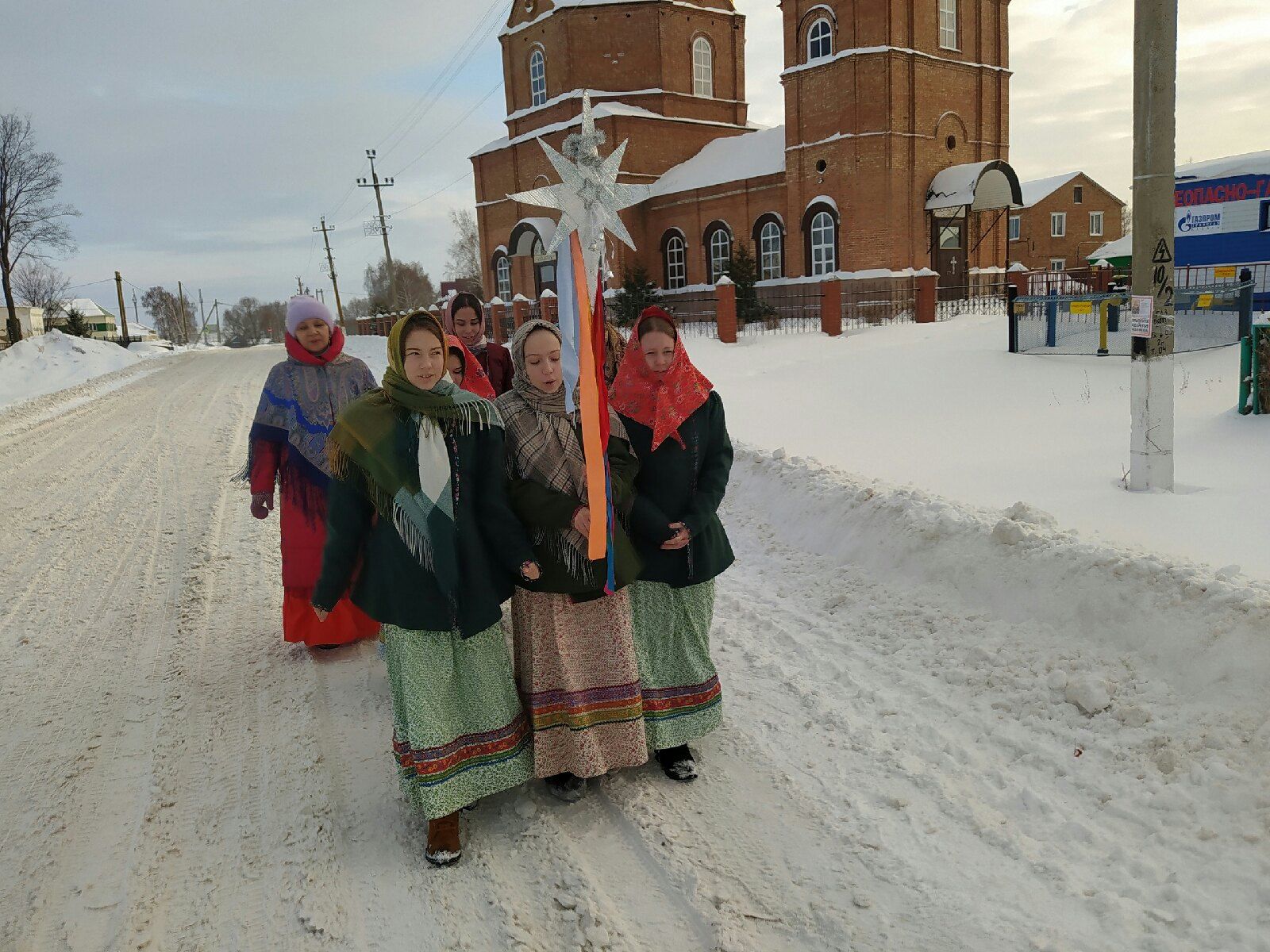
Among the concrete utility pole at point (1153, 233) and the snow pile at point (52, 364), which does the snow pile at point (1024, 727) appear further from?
the snow pile at point (52, 364)

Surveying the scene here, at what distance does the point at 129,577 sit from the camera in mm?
6230

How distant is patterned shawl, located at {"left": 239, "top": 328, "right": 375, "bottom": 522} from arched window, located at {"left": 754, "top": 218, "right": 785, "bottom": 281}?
2352 cm

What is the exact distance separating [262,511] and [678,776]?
2780 mm

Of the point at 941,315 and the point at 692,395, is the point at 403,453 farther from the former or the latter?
the point at 941,315

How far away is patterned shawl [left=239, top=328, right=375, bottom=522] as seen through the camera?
182 inches

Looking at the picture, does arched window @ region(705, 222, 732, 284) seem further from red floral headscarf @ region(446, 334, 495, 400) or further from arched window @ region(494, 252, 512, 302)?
red floral headscarf @ region(446, 334, 495, 400)

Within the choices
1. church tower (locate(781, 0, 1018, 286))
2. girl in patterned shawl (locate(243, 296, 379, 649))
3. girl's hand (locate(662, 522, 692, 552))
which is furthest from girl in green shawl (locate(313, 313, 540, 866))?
church tower (locate(781, 0, 1018, 286))

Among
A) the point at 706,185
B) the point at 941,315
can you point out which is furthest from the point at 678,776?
the point at 706,185

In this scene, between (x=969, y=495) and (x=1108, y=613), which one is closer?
(x=1108, y=613)

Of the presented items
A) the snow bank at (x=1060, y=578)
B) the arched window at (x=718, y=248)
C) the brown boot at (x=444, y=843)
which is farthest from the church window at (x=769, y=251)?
the brown boot at (x=444, y=843)

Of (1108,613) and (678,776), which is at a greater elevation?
(1108,613)

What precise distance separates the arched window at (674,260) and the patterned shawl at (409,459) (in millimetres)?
27758

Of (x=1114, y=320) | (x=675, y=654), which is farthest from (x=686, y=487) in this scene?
(x=1114, y=320)

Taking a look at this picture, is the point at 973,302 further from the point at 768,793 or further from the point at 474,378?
the point at 768,793
